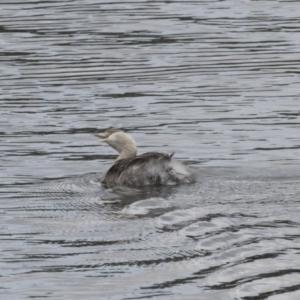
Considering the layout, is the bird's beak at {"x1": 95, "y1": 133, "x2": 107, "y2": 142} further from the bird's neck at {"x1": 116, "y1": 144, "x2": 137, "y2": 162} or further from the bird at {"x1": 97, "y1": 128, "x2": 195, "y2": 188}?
the bird at {"x1": 97, "y1": 128, "x2": 195, "y2": 188}

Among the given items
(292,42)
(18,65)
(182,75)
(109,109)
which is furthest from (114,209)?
(292,42)

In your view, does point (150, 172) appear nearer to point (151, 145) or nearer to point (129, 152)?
point (129, 152)

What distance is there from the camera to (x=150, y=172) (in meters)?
15.1

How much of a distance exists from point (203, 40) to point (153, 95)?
4.81 metres

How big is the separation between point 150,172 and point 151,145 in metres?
2.34

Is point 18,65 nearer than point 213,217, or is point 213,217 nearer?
point 213,217

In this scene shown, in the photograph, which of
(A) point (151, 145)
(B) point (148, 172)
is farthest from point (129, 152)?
(A) point (151, 145)

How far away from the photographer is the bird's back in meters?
14.9

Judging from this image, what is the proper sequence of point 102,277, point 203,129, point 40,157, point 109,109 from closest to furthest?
point 102,277 → point 40,157 → point 203,129 → point 109,109

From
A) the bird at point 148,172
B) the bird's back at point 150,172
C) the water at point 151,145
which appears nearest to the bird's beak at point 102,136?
the water at point 151,145

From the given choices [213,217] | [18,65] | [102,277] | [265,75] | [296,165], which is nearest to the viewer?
[102,277]

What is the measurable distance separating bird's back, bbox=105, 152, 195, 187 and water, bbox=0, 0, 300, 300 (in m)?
0.17

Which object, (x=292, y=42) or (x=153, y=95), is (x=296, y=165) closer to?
(x=153, y=95)

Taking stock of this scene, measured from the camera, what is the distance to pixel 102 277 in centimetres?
1100
